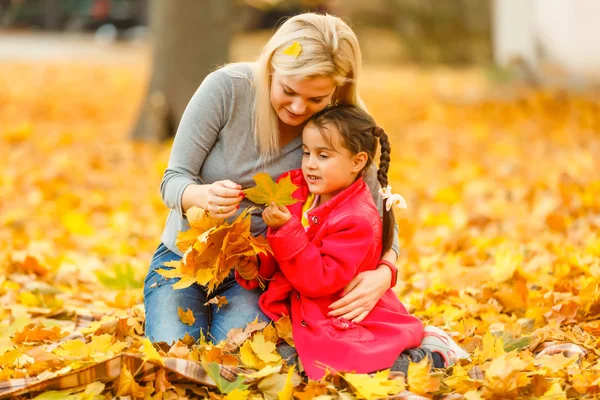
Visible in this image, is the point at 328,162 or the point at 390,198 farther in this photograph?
the point at 390,198

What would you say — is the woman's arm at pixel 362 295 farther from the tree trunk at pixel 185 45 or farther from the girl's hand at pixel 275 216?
the tree trunk at pixel 185 45

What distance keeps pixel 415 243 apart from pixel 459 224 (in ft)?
1.53

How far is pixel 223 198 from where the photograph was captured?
261 centimetres

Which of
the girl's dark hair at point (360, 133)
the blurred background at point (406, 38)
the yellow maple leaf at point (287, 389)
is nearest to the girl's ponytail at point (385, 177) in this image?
the girl's dark hair at point (360, 133)

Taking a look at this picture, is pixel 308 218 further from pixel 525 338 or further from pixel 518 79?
pixel 518 79

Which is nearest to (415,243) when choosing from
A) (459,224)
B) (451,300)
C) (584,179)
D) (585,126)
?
Answer: (459,224)

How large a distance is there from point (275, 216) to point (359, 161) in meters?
0.39

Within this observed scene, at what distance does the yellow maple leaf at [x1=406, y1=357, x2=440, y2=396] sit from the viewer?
256 centimetres

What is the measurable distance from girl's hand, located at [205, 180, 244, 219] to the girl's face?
0.90 ft

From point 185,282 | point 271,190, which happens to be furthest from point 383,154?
point 185,282

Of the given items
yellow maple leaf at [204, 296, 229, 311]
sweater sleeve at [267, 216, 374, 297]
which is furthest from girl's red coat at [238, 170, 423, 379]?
yellow maple leaf at [204, 296, 229, 311]

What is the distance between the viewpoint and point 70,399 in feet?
7.92

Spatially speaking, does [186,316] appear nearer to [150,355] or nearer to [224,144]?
[150,355]

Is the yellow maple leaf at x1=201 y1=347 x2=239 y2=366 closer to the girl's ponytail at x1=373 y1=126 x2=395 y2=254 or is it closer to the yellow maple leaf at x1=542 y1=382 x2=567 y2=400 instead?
the girl's ponytail at x1=373 y1=126 x2=395 y2=254
